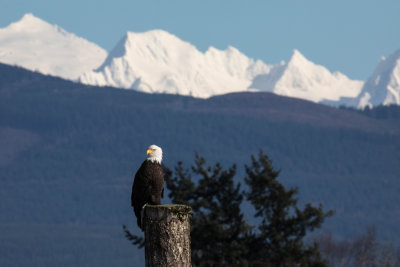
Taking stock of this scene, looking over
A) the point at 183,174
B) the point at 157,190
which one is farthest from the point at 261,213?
the point at 157,190

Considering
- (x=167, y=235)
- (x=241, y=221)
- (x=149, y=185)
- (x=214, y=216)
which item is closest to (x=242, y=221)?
(x=241, y=221)

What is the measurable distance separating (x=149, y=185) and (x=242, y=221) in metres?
45.1

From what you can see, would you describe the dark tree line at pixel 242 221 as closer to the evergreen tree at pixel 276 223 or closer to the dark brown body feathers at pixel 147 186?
the evergreen tree at pixel 276 223

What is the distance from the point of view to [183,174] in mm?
64375

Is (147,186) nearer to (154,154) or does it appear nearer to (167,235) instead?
(154,154)

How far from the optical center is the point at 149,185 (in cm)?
1508

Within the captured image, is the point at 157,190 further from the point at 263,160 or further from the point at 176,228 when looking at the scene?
the point at 263,160

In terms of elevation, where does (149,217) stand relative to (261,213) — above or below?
below

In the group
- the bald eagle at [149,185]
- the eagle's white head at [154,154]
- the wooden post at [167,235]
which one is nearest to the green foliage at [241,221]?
the eagle's white head at [154,154]

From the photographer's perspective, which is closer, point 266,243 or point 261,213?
point 266,243

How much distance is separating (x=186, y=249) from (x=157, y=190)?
12.4 feet

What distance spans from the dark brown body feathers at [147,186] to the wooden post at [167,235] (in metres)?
2.91

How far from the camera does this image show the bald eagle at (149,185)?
48.2ft

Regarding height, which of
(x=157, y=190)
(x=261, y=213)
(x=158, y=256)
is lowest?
(x=158, y=256)
